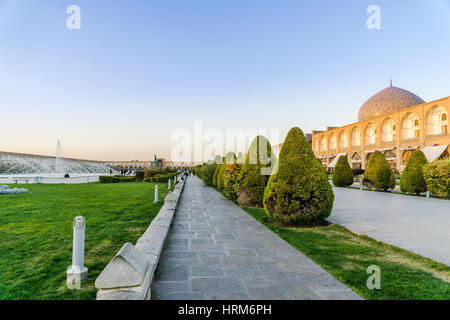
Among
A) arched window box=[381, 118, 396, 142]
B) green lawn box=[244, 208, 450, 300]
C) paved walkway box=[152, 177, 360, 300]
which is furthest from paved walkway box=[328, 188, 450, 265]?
arched window box=[381, 118, 396, 142]

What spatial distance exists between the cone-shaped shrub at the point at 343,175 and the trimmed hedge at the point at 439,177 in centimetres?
817

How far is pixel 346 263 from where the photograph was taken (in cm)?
372

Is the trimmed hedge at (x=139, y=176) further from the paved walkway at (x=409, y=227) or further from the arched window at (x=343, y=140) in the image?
the arched window at (x=343, y=140)

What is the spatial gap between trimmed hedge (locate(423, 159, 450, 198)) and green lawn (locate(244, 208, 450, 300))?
9280mm

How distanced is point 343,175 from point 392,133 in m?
26.9

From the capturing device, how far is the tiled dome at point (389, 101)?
4861 centimetres

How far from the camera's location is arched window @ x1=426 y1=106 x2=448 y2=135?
105 ft

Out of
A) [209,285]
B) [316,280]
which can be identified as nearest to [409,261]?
[316,280]

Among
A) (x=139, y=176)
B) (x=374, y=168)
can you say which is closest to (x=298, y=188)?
(x=374, y=168)

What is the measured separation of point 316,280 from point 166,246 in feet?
8.68

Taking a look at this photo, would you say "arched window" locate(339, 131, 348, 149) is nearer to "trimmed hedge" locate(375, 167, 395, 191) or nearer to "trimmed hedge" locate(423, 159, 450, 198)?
"trimmed hedge" locate(375, 167, 395, 191)
